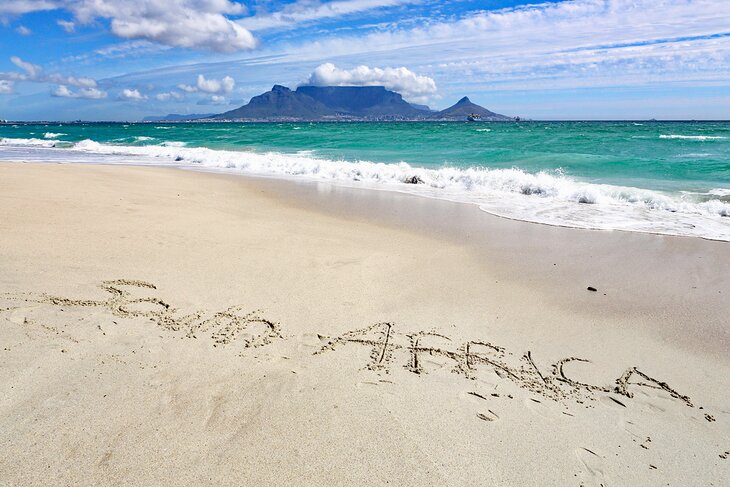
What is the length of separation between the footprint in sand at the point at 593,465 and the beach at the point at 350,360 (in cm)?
1

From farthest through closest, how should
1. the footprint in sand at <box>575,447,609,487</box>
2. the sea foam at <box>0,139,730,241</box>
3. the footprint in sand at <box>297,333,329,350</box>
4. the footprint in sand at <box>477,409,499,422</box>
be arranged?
the sea foam at <box>0,139,730,241</box>, the footprint in sand at <box>297,333,329,350</box>, the footprint in sand at <box>477,409,499,422</box>, the footprint in sand at <box>575,447,609,487</box>

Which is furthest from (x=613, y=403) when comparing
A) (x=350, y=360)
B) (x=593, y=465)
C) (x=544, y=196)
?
(x=544, y=196)

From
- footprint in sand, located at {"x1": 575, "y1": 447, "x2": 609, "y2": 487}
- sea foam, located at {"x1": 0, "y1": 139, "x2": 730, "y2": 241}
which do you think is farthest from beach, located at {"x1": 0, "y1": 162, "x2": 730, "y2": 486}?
sea foam, located at {"x1": 0, "y1": 139, "x2": 730, "y2": 241}

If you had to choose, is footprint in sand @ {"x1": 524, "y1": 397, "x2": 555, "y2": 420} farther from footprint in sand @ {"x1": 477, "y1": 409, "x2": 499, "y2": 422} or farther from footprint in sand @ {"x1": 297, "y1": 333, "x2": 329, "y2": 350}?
footprint in sand @ {"x1": 297, "y1": 333, "x2": 329, "y2": 350}

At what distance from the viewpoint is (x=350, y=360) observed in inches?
141

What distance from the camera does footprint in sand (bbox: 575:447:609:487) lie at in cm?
254

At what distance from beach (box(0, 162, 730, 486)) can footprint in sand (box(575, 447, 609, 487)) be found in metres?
0.01

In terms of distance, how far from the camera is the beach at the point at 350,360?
101 inches

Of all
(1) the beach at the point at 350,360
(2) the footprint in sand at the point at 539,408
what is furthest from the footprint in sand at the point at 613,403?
(2) the footprint in sand at the point at 539,408

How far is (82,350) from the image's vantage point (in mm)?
3447

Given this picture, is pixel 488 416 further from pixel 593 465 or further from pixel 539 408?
pixel 593 465

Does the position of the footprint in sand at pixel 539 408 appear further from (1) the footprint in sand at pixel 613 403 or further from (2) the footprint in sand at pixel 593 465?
(1) the footprint in sand at pixel 613 403

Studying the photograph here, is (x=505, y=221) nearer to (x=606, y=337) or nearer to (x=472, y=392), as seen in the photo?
(x=606, y=337)

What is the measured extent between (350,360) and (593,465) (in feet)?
5.73
